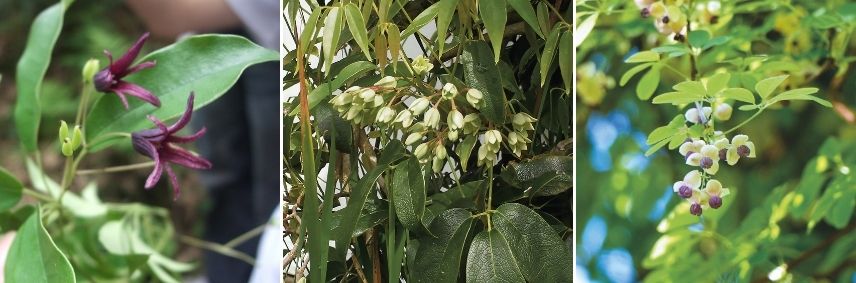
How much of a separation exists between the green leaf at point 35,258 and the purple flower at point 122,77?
18cm

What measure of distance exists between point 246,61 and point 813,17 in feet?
2.09

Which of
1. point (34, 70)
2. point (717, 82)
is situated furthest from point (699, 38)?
point (34, 70)

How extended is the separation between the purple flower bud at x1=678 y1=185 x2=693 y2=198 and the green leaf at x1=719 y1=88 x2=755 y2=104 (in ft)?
0.26

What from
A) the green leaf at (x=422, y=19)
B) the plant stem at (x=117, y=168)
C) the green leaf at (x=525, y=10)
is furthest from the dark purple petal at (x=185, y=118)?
the green leaf at (x=525, y=10)

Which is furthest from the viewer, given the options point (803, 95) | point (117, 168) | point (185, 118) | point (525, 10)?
point (117, 168)

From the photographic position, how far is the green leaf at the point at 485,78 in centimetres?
76

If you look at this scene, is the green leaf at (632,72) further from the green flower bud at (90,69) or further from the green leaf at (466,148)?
the green flower bud at (90,69)

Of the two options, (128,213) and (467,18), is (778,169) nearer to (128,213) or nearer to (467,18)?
(467,18)

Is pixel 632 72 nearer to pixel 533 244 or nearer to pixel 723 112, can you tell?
pixel 723 112

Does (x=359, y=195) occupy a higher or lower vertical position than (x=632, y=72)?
lower

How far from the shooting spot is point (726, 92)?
25.8 inches

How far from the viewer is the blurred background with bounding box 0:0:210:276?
112 centimetres

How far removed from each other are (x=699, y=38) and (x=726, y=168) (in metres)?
0.11

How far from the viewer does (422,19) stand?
791mm
